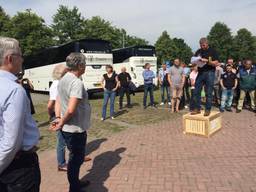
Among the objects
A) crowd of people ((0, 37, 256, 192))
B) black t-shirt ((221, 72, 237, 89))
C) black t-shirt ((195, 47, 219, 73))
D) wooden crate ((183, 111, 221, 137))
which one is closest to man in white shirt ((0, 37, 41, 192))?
crowd of people ((0, 37, 256, 192))

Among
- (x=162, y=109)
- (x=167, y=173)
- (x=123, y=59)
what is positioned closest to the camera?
(x=167, y=173)

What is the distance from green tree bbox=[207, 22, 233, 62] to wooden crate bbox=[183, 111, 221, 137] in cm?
5978

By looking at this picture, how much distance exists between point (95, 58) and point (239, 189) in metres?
14.3

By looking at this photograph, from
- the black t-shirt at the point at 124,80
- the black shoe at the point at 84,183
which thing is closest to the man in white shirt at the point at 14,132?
the black shoe at the point at 84,183

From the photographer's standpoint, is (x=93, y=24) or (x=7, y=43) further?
(x=93, y=24)

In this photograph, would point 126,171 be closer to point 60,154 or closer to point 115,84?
A: point 60,154

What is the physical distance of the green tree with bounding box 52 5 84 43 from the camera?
4566cm

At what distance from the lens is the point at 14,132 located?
213 cm

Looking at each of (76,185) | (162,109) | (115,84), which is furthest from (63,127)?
(162,109)

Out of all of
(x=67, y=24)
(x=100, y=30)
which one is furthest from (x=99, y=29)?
(x=67, y=24)

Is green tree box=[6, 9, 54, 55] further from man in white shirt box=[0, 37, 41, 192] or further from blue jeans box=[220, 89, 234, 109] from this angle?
man in white shirt box=[0, 37, 41, 192]

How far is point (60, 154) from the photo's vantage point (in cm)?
530

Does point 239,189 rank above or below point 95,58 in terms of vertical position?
below

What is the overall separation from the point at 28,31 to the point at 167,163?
39.2 m
